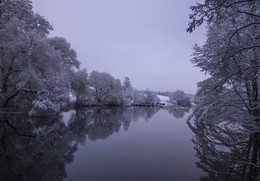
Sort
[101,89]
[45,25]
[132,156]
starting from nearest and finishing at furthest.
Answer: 1. [132,156]
2. [45,25]
3. [101,89]

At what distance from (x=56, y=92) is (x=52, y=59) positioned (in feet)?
9.56

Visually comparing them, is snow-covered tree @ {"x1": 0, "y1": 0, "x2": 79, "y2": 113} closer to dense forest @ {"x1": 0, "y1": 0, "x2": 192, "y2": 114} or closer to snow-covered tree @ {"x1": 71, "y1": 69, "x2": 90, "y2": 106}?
dense forest @ {"x1": 0, "y1": 0, "x2": 192, "y2": 114}

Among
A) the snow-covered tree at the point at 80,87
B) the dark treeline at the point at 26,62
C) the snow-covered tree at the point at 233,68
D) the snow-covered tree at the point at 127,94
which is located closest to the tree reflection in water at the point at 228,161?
the snow-covered tree at the point at 233,68

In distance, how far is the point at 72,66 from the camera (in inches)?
1188

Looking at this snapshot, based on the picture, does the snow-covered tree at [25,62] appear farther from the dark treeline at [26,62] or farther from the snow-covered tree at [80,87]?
the snow-covered tree at [80,87]

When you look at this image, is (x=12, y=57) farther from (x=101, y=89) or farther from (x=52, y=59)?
(x=101, y=89)

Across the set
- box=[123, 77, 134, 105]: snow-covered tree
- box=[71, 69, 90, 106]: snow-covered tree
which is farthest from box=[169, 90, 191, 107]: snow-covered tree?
box=[71, 69, 90, 106]: snow-covered tree

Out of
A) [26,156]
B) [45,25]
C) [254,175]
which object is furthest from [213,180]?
[45,25]

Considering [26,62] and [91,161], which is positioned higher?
[26,62]

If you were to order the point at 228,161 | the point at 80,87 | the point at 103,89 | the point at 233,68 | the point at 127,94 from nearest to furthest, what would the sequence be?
the point at 228,161, the point at 233,68, the point at 80,87, the point at 103,89, the point at 127,94

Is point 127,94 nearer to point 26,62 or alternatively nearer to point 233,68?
point 26,62

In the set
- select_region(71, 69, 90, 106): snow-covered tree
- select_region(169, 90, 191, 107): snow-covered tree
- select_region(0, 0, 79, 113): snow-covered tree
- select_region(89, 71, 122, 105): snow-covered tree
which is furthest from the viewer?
select_region(169, 90, 191, 107): snow-covered tree

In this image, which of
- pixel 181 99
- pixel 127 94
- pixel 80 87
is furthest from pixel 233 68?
pixel 181 99

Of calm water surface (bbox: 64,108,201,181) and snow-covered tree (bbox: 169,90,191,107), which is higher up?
snow-covered tree (bbox: 169,90,191,107)
